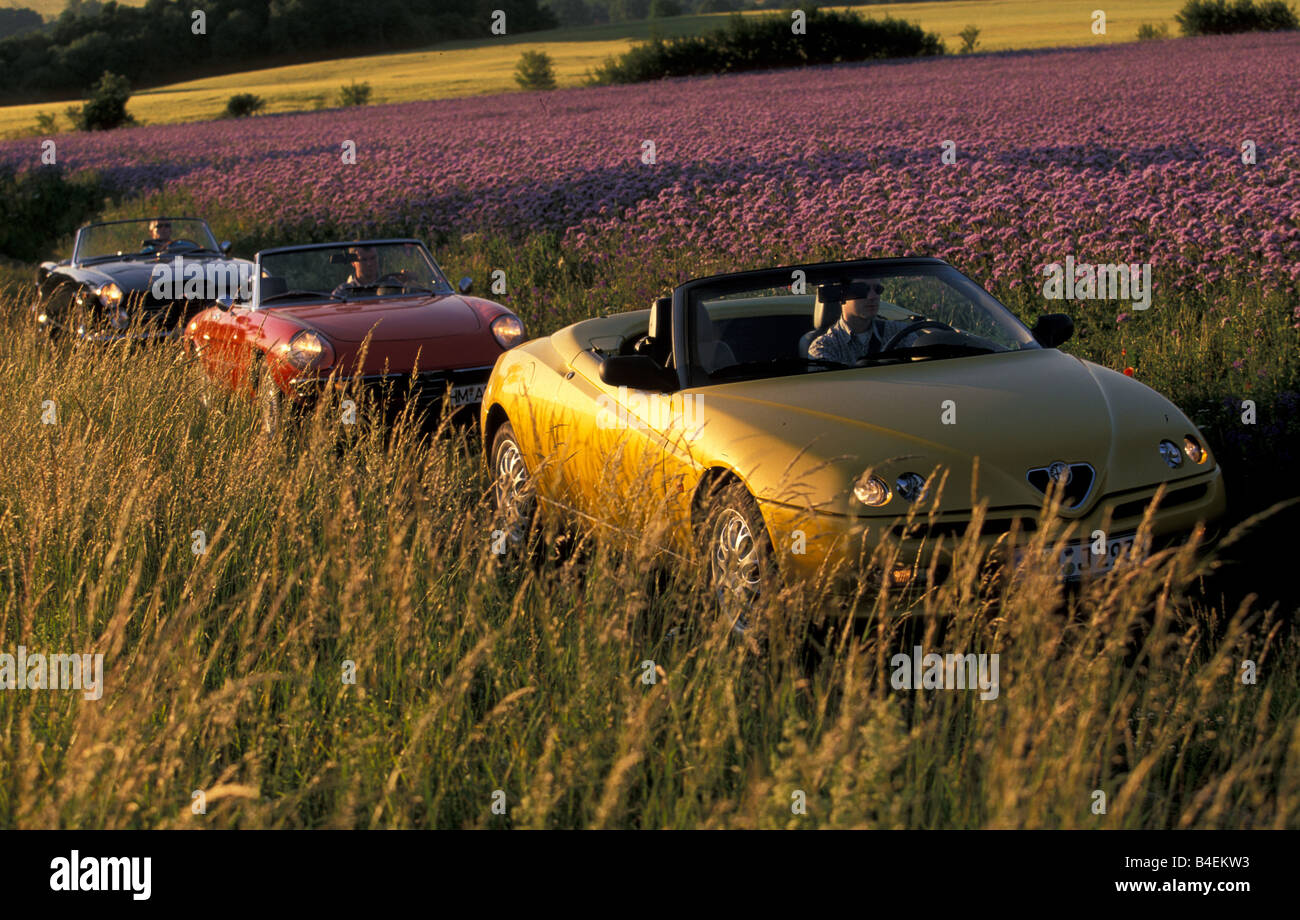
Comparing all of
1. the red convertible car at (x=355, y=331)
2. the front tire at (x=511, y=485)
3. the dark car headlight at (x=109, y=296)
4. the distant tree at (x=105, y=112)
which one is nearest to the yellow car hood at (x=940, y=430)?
the front tire at (x=511, y=485)

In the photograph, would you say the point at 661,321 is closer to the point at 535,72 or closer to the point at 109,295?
the point at 109,295

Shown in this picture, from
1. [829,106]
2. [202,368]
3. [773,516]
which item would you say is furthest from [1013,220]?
[829,106]

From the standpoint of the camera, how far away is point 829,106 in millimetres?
28641

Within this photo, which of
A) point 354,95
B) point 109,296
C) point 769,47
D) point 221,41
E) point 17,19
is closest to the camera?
point 109,296

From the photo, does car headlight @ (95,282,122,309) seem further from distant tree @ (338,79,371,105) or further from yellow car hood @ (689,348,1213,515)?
distant tree @ (338,79,371,105)

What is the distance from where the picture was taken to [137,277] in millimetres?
13461

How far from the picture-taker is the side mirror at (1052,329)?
19.5 feet

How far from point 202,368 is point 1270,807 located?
707 cm

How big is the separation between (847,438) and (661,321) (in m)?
1.64

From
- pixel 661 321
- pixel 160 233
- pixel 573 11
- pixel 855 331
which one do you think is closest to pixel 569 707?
pixel 661 321

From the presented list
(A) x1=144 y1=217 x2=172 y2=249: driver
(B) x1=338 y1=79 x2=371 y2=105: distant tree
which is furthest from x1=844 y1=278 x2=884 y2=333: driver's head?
(B) x1=338 y1=79 x2=371 y2=105: distant tree

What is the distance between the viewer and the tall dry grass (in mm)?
3027
